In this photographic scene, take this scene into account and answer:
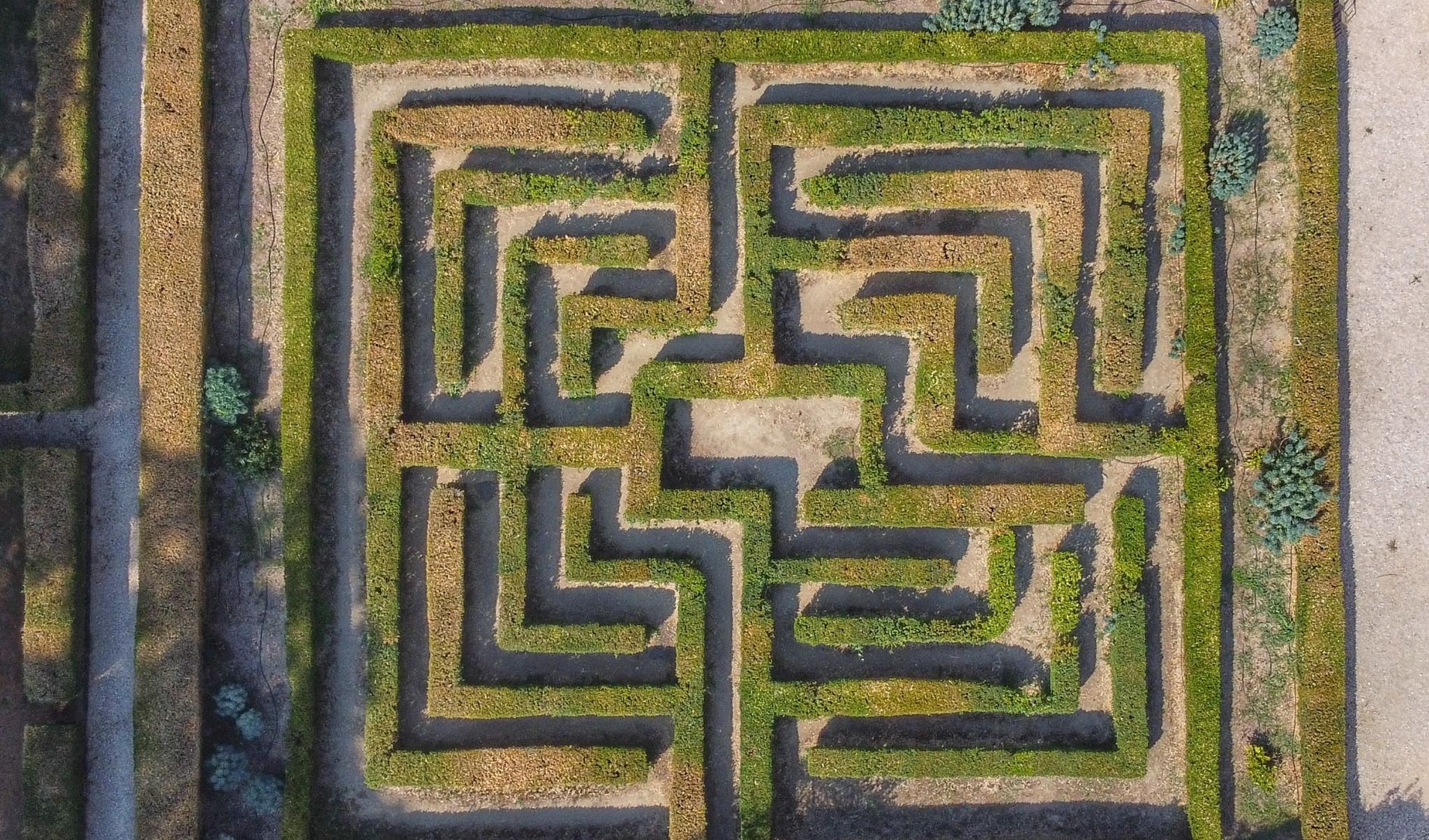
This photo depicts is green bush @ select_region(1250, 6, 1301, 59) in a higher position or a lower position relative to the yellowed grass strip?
higher

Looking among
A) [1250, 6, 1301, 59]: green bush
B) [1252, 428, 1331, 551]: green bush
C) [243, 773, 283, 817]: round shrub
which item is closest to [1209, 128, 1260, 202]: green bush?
[1250, 6, 1301, 59]: green bush

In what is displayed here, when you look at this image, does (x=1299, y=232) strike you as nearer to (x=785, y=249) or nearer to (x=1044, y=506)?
(x=1044, y=506)

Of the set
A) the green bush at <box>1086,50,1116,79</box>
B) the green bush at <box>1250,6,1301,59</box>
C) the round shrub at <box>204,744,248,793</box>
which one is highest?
the green bush at <box>1250,6,1301,59</box>

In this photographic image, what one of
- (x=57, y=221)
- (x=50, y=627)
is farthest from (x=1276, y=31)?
(x=50, y=627)

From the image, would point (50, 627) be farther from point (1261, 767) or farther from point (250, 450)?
point (1261, 767)

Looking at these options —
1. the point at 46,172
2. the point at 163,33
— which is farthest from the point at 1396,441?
the point at 46,172

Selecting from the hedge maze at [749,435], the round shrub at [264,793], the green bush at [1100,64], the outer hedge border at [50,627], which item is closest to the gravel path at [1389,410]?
the hedge maze at [749,435]

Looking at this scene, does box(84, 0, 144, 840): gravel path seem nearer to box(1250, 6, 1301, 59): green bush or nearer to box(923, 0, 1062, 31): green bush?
box(923, 0, 1062, 31): green bush
